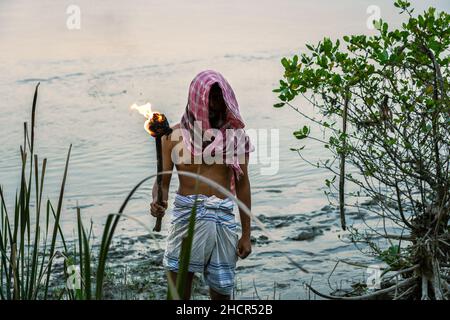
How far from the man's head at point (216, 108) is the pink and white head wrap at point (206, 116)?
0.03m

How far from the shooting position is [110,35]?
15227 millimetres

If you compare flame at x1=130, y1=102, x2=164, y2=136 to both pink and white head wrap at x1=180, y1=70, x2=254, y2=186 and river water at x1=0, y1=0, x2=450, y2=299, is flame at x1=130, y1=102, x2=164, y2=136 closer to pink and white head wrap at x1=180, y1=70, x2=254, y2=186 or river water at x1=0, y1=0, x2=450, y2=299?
pink and white head wrap at x1=180, y1=70, x2=254, y2=186

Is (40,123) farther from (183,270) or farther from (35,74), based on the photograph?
(183,270)

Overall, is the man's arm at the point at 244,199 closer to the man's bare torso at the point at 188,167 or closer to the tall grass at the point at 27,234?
the man's bare torso at the point at 188,167

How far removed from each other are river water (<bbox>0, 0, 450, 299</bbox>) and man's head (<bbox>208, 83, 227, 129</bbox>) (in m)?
1.27

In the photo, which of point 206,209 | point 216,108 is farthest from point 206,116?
point 206,209

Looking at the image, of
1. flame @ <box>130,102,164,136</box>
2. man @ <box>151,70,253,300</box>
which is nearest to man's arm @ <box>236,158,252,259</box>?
man @ <box>151,70,253,300</box>

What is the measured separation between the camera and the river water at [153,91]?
26.5 feet

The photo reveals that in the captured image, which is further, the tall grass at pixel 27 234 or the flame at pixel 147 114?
the flame at pixel 147 114

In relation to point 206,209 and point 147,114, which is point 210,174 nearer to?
point 206,209

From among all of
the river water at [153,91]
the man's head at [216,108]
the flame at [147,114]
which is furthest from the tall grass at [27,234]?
the river water at [153,91]

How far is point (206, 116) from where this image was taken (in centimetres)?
498

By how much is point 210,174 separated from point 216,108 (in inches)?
14.9

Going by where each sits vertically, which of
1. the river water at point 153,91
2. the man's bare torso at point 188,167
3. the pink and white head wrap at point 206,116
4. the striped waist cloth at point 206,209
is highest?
the river water at point 153,91
